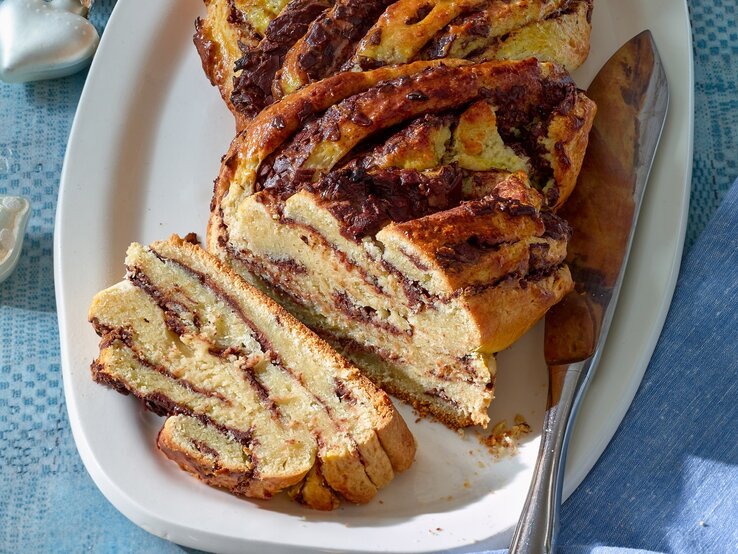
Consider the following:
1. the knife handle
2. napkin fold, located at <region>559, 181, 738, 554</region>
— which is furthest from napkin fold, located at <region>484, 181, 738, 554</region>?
the knife handle

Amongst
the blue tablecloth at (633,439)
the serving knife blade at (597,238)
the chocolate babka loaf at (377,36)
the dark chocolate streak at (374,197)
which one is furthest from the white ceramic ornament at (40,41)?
the serving knife blade at (597,238)

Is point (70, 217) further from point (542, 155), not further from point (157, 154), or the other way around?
point (542, 155)

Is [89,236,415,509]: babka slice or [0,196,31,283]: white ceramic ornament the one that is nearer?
[89,236,415,509]: babka slice

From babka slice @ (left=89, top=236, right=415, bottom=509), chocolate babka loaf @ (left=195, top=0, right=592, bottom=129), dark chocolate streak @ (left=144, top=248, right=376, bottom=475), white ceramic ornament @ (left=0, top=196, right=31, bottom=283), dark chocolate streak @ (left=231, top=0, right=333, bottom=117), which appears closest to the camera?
babka slice @ (left=89, top=236, right=415, bottom=509)

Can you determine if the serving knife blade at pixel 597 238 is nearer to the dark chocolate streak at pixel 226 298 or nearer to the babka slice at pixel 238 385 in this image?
the babka slice at pixel 238 385

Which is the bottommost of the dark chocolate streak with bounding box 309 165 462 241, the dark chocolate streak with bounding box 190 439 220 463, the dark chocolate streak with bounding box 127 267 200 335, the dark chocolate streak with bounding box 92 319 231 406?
the dark chocolate streak with bounding box 190 439 220 463

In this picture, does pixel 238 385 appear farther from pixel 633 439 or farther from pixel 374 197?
pixel 633 439

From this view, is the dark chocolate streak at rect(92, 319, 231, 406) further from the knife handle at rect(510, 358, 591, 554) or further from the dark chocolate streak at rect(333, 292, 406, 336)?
the knife handle at rect(510, 358, 591, 554)
